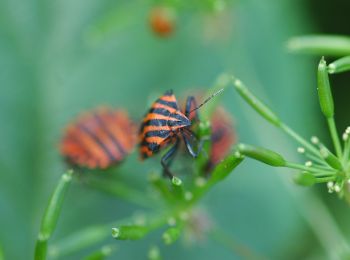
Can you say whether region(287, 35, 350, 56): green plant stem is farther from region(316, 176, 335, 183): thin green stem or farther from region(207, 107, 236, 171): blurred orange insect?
region(316, 176, 335, 183): thin green stem

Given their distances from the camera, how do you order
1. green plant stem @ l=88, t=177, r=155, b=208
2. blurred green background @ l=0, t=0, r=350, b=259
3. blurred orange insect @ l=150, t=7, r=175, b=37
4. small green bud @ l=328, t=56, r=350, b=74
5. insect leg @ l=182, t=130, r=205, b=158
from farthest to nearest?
blurred green background @ l=0, t=0, r=350, b=259, blurred orange insect @ l=150, t=7, r=175, b=37, green plant stem @ l=88, t=177, r=155, b=208, insect leg @ l=182, t=130, r=205, b=158, small green bud @ l=328, t=56, r=350, b=74

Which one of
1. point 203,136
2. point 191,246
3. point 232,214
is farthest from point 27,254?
point 203,136

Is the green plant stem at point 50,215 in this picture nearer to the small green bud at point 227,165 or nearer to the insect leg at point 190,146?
the insect leg at point 190,146

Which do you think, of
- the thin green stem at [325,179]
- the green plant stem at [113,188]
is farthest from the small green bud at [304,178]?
the green plant stem at [113,188]

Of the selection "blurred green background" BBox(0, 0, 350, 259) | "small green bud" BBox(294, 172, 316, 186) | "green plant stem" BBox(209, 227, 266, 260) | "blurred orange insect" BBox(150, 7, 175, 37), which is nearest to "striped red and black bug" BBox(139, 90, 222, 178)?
"small green bud" BBox(294, 172, 316, 186)

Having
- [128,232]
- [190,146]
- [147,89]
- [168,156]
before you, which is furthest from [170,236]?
[147,89]

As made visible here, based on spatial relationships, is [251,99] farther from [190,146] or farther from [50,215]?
[50,215]
